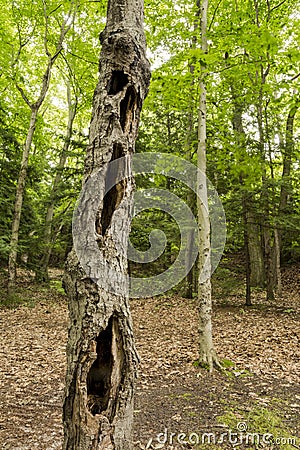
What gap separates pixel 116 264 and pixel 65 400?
3.02 feet

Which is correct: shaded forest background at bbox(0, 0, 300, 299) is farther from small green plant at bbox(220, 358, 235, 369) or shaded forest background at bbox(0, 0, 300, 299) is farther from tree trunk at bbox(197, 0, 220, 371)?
small green plant at bbox(220, 358, 235, 369)

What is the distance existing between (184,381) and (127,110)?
4255 millimetres

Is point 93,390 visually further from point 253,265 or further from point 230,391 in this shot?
point 253,265

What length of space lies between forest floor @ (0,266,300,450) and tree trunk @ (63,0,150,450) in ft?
5.29

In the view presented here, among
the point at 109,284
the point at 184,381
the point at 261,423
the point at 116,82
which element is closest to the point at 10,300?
the point at 184,381

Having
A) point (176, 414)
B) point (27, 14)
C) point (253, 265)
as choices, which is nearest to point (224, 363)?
point (176, 414)

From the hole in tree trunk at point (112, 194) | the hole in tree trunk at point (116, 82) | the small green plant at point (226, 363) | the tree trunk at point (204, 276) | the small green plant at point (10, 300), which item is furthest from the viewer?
the small green plant at point (10, 300)

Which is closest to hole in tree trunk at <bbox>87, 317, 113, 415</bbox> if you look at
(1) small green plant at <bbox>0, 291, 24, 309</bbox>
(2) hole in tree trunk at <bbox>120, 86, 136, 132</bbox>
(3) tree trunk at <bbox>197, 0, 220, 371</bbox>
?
(2) hole in tree trunk at <bbox>120, 86, 136, 132</bbox>

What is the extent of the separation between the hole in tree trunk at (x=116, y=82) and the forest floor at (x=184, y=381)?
3.30 meters

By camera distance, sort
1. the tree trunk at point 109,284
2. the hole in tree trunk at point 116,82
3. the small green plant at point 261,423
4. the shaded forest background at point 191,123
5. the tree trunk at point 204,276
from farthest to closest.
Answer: the shaded forest background at point 191,123, the tree trunk at point 204,276, the small green plant at point 261,423, the hole in tree trunk at point 116,82, the tree trunk at point 109,284

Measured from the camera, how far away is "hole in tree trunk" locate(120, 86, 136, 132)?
2.62m

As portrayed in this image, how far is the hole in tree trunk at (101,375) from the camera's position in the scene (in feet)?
7.36

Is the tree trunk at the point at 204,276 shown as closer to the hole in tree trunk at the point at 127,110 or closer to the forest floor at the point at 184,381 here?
the forest floor at the point at 184,381

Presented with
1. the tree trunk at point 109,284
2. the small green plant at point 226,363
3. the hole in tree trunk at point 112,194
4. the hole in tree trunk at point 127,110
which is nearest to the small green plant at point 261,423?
the small green plant at point 226,363
